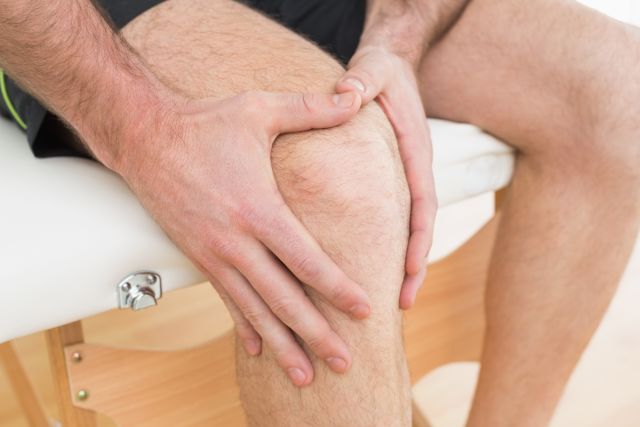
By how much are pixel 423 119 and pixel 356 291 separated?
247 mm

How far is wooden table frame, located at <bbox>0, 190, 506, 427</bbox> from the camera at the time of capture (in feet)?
2.73

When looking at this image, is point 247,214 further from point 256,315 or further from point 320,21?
point 320,21

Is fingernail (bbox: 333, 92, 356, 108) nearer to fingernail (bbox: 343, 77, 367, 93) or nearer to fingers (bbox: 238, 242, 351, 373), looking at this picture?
fingernail (bbox: 343, 77, 367, 93)

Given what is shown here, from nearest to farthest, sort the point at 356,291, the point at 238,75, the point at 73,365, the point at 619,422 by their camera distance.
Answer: the point at 356,291 < the point at 238,75 < the point at 73,365 < the point at 619,422

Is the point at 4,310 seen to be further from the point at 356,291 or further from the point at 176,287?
the point at 356,291

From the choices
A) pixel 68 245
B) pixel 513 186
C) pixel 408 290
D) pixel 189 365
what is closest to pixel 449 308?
pixel 513 186

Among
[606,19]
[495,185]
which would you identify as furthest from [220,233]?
[606,19]

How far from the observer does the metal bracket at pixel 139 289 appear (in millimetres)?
690

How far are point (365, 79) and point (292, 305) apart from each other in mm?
228

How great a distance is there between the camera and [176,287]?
0.72 meters

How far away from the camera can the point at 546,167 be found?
88cm

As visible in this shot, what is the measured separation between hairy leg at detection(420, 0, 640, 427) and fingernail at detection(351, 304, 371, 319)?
37 centimetres

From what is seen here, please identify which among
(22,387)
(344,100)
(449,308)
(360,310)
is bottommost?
(22,387)

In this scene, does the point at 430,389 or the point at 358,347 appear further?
the point at 430,389
